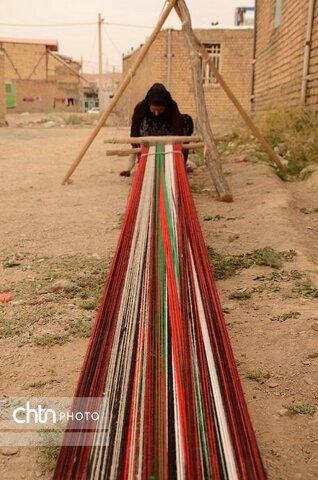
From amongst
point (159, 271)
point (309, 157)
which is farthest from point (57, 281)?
point (309, 157)

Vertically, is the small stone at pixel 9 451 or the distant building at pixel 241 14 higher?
the distant building at pixel 241 14

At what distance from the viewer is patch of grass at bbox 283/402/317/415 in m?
1.31

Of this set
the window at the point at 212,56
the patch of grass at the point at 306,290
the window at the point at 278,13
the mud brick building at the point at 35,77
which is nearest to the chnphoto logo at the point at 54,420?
the patch of grass at the point at 306,290

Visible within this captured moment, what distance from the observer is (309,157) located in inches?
196

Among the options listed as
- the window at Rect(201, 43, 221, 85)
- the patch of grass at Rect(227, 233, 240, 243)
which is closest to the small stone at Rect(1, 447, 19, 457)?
the patch of grass at Rect(227, 233, 240, 243)

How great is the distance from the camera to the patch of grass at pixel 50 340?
5.59 feet

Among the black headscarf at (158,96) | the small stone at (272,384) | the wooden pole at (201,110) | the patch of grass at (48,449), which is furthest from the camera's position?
the black headscarf at (158,96)

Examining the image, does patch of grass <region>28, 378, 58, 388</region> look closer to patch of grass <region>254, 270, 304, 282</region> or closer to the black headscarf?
patch of grass <region>254, 270, 304, 282</region>

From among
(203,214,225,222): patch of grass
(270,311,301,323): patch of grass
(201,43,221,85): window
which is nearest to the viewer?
(270,311,301,323): patch of grass

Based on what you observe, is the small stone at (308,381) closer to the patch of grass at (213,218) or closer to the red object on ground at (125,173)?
the patch of grass at (213,218)

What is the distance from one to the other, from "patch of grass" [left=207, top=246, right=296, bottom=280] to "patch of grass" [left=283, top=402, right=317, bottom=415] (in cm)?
100

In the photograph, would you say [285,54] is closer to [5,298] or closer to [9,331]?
[5,298]

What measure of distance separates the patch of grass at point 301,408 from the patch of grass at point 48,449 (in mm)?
648

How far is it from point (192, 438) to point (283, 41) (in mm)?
7855
